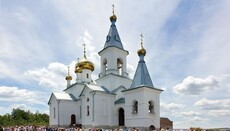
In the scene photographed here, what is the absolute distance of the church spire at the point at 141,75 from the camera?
2369cm

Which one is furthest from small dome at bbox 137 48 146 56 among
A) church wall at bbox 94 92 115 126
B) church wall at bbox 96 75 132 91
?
church wall at bbox 94 92 115 126

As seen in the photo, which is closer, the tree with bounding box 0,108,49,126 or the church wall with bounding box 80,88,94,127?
the church wall with bounding box 80,88,94,127

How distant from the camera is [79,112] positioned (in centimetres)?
3091

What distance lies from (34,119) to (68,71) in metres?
19.7

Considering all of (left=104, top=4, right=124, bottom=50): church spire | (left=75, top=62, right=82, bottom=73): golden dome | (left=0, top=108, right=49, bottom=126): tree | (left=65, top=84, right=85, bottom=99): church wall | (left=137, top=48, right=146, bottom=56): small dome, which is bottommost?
(left=0, top=108, right=49, bottom=126): tree

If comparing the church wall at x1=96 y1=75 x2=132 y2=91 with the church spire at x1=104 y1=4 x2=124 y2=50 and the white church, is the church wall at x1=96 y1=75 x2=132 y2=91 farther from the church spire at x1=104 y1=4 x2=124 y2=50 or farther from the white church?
the church spire at x1=104 y1=4 x2=124 y2=50

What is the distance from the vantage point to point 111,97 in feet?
87.8

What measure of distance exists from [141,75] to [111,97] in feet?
15.8

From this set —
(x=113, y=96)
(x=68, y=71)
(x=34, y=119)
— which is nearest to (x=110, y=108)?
(x=113, y=96)

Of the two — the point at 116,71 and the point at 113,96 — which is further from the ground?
the point at 116,71

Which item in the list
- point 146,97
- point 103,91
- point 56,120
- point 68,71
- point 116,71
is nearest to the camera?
point 146,97

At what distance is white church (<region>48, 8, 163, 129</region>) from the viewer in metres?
23.3

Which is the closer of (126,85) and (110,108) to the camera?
(110,108)

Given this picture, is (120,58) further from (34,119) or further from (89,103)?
(34,119)
